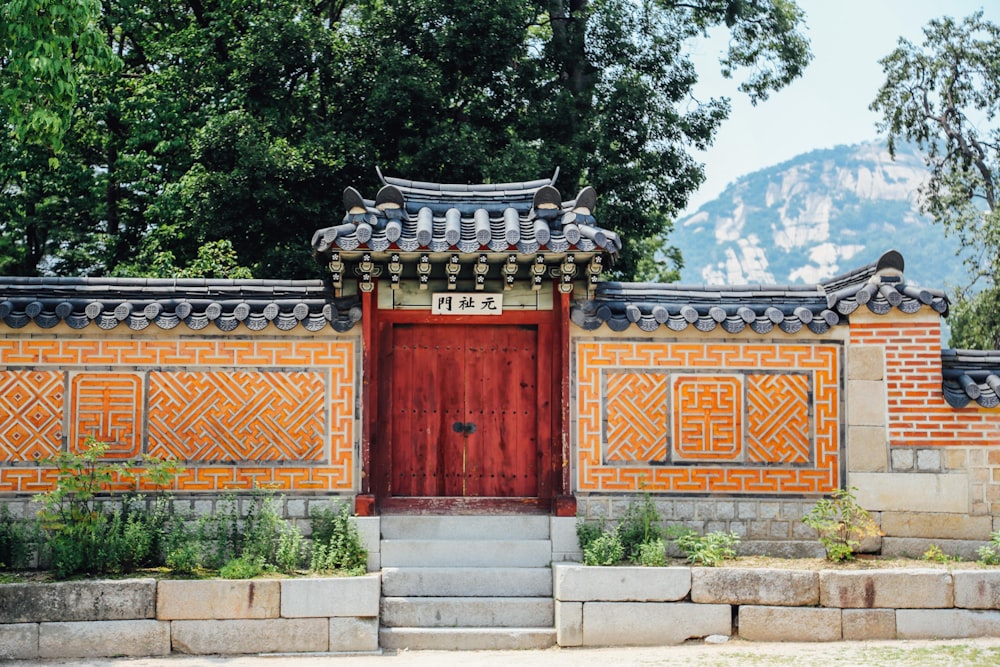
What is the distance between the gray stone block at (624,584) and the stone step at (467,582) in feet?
1.92

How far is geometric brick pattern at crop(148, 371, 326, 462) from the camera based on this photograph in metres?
11.1

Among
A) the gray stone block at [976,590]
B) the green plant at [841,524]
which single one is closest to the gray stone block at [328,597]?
the green plant at [841,524]

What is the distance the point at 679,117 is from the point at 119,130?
10774 millimetres

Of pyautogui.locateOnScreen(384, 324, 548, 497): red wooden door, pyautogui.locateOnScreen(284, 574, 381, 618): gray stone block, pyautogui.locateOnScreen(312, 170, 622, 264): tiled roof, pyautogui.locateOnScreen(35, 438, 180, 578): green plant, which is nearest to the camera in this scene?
pyautogui.locateOnScreen(284, 574, 381, 618): gray stone block

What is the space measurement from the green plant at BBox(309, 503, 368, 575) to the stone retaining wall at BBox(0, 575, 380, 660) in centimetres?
62

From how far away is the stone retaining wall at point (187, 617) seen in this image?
31.4 ft

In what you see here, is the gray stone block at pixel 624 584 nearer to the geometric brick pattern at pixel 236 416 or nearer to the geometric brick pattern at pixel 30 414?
the geometric brick pattern at pixel 236 416

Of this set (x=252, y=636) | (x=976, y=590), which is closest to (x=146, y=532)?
(x=252, y=636)

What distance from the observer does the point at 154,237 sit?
61.8 feet

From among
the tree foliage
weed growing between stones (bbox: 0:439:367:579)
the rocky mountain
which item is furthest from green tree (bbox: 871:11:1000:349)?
the rocky mountain

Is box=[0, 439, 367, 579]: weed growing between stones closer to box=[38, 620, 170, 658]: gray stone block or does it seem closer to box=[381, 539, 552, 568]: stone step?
box=[381, 539, 552, 568]: stone step

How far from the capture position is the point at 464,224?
36.3ft

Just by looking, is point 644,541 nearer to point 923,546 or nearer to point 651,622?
point 651,622

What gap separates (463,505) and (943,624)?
4.94 meters
